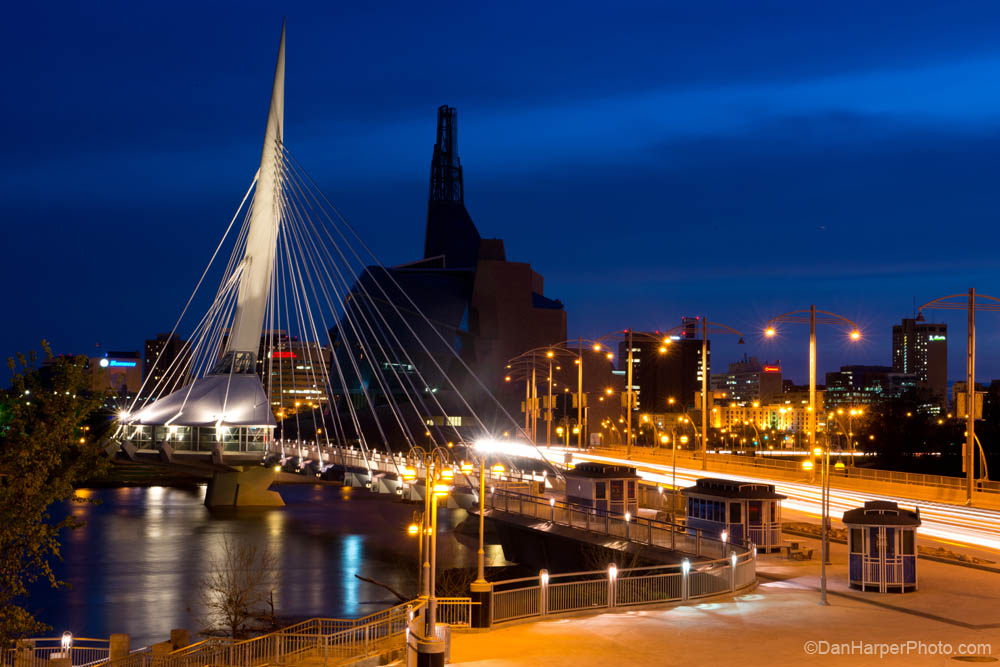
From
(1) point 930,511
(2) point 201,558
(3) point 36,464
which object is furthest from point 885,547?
(2) point 201,558

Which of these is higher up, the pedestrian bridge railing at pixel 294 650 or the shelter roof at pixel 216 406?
the shelter roof at pixel 216 406

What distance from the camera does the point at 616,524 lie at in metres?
43.3

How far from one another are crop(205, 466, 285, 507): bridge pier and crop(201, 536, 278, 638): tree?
18584mm

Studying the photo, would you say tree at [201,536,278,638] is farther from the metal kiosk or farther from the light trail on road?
the light trail on road

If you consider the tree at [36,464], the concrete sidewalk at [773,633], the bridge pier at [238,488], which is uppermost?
the tree at [36,464]

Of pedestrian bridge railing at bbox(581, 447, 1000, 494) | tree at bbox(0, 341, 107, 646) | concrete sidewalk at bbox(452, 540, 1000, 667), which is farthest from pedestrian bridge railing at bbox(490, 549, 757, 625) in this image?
pedestrian bridge railing at bbox(581, 447, 1000, 494)

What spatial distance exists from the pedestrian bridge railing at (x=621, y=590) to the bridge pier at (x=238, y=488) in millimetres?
61015

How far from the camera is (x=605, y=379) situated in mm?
186000

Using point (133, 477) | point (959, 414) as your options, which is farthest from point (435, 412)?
point (959, 414)

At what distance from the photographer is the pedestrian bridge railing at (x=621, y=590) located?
2642 cm

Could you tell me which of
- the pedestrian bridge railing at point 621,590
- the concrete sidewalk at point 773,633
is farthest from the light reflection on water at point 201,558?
the concrete sidewalk at point 773,633

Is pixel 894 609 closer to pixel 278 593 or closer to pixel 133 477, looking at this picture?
pixel 278 593

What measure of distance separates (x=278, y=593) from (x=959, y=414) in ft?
96.9

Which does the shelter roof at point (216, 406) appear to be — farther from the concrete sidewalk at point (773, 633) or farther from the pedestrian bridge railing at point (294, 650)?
the concrete sidewalk at point (773, 633)
